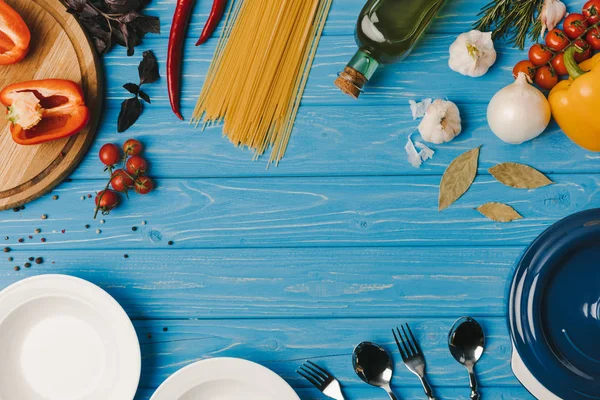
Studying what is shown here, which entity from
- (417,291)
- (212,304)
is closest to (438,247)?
(417,291)

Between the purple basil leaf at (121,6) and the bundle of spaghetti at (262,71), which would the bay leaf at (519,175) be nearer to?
the bundle of spaghetti at (262,71)

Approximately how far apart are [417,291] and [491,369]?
23 cm

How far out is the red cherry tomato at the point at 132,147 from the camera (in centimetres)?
100

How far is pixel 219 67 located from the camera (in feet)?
3.37

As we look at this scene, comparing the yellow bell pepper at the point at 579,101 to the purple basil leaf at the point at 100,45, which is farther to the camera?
the purple basil leaf at the point at 100,45

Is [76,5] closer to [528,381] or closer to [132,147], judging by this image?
[132,147]

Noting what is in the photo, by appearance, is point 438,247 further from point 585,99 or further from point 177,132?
point 177,132

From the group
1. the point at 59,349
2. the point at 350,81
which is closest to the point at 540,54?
the point at 350,81

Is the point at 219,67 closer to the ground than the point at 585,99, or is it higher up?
closer to the ground

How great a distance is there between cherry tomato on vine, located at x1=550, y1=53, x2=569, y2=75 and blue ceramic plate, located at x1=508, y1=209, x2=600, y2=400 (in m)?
0.29

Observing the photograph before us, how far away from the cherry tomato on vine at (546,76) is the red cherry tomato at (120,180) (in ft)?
→ 2.82

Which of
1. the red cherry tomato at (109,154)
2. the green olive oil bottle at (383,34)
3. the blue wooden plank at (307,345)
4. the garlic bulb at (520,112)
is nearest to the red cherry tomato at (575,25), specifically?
the garlic bulb at (520,112)

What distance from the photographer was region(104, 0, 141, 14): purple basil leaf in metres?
0.97

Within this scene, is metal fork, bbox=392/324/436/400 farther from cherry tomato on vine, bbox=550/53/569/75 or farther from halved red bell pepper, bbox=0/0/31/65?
halved red bell pepper, bbox=0/0/31/65
